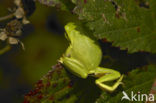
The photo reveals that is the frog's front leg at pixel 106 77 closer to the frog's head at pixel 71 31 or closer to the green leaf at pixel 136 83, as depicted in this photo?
the green leaf at pixel 136 83

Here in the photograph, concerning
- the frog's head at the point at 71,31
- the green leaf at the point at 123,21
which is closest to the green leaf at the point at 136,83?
the green leaf at the point at 123,21

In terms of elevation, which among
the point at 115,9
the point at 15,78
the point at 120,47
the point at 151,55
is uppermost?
the point at 115,9

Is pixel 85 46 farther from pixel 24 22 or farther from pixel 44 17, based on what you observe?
pixel 44 17

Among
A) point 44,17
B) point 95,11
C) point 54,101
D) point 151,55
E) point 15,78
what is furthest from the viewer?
point 15,78

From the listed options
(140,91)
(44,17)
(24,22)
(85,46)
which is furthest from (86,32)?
(44,17)

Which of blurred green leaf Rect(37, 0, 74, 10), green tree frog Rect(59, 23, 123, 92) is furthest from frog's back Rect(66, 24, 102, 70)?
blurred green leaf Rect(37, 0, 74, 10)

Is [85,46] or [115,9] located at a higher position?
[115,9]
